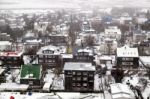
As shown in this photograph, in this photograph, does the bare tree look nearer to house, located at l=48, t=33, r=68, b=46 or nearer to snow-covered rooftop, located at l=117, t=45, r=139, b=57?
house, located at l=48, t=33, r=68, b=46

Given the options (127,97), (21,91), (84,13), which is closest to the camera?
(127,97)

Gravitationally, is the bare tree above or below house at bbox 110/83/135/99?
above

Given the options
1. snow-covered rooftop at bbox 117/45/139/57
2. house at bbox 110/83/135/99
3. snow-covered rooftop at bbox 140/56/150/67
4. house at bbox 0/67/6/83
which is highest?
snow-covered rooftop at bbox 117/45/139/57

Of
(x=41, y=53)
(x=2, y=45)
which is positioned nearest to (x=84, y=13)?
(x=2, y=45)

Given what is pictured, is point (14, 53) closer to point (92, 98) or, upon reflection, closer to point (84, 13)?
point (92, 98)

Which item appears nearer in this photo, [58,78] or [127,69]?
[58,78]

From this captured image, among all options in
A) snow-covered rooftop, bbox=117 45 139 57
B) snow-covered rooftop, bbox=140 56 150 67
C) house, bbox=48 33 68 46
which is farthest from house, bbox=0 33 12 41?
snow-covered rooftop, bbox=140 56 150 67
